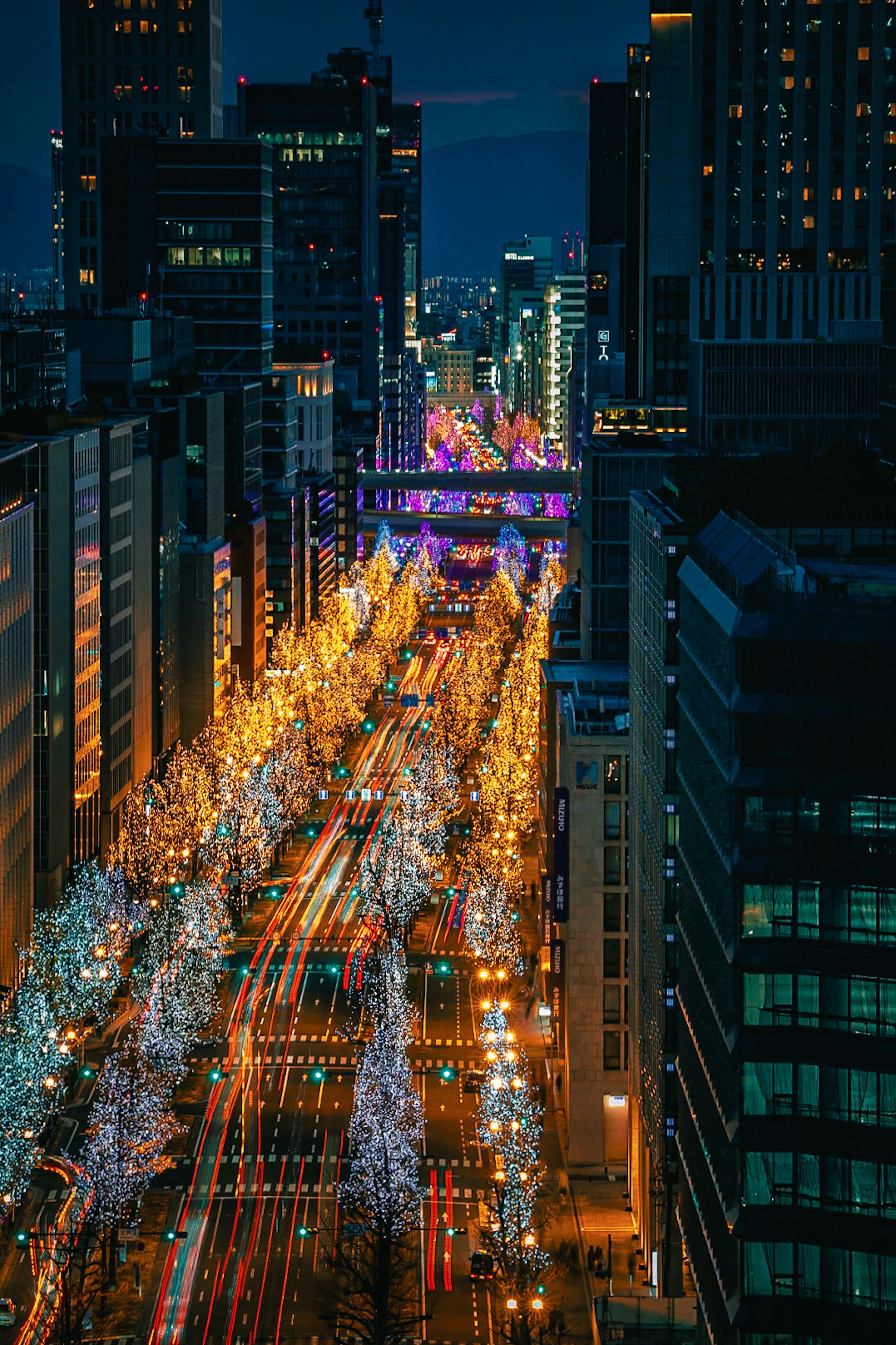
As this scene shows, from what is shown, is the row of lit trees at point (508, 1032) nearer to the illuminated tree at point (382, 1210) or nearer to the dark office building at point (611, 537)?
the illuminated tree at point (382, 1210)

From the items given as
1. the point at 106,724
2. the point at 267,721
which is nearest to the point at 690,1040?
the point at 106,724

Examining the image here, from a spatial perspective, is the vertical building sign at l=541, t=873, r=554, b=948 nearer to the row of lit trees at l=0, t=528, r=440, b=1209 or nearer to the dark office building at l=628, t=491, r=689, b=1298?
the dark office building at l=628, t=491, r=689, b=1298

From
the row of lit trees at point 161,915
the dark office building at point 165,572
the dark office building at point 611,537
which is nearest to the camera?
the row of lit trees at point 161,915

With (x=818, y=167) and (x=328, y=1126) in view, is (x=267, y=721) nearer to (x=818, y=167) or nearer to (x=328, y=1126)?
(x=818, y=167)

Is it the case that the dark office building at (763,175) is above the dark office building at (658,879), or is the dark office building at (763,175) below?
above

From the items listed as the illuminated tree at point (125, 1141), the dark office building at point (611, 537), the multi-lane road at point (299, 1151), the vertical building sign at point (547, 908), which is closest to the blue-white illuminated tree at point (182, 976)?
the illuminated tree at point (125, 1141)

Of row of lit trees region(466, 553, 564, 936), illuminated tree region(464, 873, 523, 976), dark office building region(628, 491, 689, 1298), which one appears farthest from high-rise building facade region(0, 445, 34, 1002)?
dark office building region(628, 491, 689, 1298)

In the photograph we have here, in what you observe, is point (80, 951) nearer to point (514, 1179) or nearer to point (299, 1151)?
point (299, 1151)
